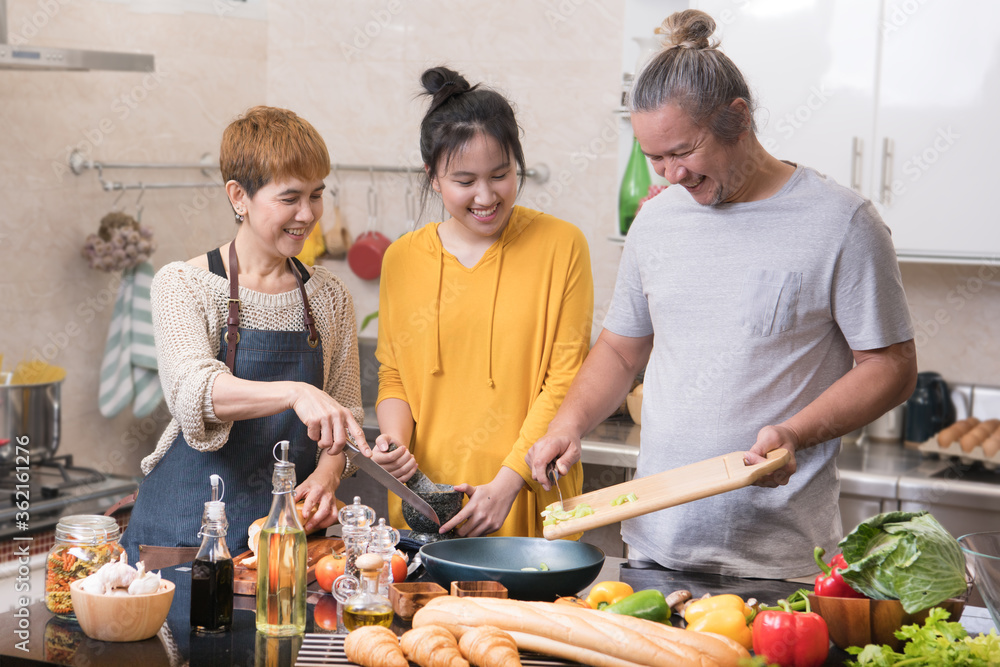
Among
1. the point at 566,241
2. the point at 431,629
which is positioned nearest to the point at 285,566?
the point at 431,629

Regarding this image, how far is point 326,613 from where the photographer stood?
1.28 meters

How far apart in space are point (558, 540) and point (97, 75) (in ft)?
7.34

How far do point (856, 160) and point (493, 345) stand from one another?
133 cm

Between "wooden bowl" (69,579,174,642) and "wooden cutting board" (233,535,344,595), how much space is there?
167 millimetres

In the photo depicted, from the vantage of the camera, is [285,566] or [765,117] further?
[765,117]

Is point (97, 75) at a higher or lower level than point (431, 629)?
higher

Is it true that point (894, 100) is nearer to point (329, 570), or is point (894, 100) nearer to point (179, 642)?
point (329, 570)

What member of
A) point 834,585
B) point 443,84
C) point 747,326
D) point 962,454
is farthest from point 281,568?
point 962,454

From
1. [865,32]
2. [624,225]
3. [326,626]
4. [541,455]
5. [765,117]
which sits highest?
[865,32]

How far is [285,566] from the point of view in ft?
3.93

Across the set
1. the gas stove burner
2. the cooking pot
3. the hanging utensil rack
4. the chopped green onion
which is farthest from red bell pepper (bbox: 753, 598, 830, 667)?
the cooking pot

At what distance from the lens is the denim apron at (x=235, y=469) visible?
5.12 feet

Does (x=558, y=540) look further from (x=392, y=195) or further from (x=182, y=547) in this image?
(x=392, y=195)

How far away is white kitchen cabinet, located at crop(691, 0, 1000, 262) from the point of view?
2459mm
